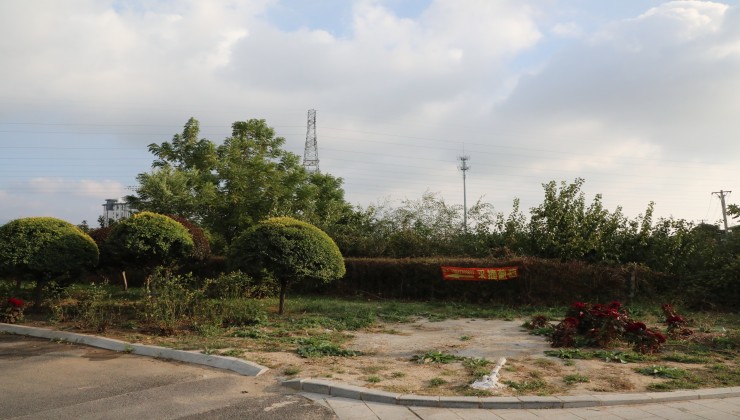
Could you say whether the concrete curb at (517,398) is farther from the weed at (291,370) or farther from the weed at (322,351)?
the weed at (322,351)

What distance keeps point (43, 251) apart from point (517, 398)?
31.8 ft

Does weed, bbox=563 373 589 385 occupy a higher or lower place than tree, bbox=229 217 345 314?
lower

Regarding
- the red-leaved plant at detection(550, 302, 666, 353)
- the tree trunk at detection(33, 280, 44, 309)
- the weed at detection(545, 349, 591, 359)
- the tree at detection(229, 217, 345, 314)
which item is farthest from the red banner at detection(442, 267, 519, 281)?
the tree trunk at detection(33, 280, 44, 309)

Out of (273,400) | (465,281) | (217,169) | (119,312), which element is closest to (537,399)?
(273,400)

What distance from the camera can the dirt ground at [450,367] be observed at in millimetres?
5812

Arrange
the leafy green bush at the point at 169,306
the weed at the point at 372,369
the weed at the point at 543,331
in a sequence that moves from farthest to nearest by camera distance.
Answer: the weed at the point at 543,331 → the leafy green bush at the point at 169,306 → the weed at the point at 372,369

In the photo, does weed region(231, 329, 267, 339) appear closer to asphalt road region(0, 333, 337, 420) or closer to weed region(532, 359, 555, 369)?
asphalt road region(0, 333, 337, 420)

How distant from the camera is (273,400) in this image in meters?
5.45

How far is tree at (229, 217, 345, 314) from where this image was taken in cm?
1060

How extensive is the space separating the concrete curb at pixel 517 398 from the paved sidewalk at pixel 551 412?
0.22ft

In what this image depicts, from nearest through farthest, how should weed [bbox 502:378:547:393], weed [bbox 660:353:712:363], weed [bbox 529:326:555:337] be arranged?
weed [bbox 502:378:547:393] < weed [bbox 660:353:712:363] < weed [bbox 529:326:555:337]

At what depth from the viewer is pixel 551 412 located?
5.08 metres

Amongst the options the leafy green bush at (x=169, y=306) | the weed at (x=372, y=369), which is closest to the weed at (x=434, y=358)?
the weed at (x=372, y=369)

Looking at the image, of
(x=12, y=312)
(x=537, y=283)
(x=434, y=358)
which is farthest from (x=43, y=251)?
(x=537, y=283)
